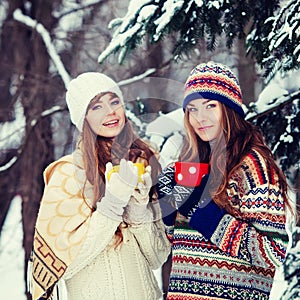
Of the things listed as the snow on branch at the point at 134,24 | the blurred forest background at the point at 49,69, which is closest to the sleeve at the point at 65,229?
the snow on branch at the point at 134,24

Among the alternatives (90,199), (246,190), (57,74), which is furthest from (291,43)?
(57,74)

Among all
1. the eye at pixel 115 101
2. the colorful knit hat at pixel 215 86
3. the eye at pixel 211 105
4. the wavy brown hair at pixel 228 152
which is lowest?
the wavy brown hair at pixel 228 152

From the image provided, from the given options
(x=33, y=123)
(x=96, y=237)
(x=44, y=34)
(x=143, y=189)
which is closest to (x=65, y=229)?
(x=96, y=237)

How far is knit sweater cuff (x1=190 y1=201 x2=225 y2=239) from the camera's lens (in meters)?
3.08

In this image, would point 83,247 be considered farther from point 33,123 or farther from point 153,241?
point 33,123

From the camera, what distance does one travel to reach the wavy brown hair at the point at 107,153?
335 centimetres

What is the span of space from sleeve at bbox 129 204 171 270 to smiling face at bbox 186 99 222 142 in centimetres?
46

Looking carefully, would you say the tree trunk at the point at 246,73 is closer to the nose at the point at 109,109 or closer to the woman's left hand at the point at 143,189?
the nose at the point at 109,109

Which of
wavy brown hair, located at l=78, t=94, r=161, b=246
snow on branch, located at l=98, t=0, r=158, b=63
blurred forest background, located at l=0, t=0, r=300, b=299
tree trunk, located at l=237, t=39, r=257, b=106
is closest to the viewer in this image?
wavy brown hair, located at l=78, t=94, r=161, b=246

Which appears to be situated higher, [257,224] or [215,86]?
[215,86]

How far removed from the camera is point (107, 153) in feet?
11.3

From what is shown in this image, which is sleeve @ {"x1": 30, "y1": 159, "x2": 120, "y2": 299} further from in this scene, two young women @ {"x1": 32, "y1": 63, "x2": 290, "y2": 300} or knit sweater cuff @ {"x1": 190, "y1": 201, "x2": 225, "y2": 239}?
knit sweater cuff @ {"x1": 190, "y1": 201, "x2": 225, "y2": 239}

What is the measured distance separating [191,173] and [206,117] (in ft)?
0.84

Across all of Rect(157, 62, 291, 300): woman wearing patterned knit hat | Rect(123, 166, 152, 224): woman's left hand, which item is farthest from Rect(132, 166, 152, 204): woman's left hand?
Rect(157, 62, 291, 300): woman wearing patterned knit hat
